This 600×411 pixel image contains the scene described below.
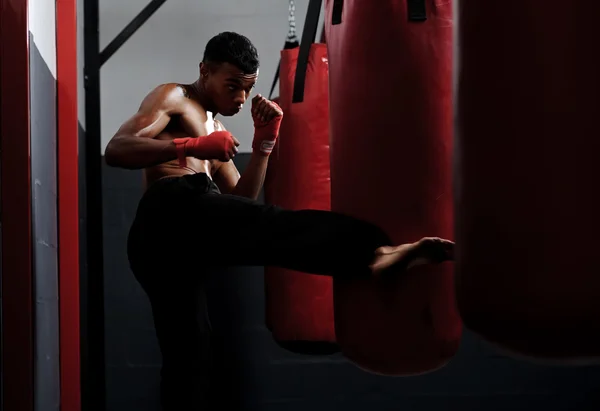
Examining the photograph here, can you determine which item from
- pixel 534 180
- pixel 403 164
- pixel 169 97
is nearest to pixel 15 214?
pixel 169 97

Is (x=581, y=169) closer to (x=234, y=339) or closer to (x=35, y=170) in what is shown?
(x=35, y=170)

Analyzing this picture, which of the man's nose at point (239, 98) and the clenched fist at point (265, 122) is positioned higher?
the man's nose at point (239, 98)

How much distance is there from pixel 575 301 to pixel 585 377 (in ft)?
10.3

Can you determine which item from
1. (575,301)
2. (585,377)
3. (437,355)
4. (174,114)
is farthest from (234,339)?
(575,301)

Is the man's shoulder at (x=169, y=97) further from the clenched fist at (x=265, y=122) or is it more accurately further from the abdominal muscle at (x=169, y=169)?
the clenched fist at (x=265, y=122)

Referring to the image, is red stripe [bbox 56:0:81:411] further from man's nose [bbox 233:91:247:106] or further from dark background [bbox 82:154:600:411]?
dark background [bbox 82:154:600:411]

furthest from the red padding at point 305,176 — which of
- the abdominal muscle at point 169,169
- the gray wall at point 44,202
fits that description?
the gray wall at point 44,202

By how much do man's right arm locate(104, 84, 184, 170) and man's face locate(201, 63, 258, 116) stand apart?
13 cm

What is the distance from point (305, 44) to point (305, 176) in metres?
0.41

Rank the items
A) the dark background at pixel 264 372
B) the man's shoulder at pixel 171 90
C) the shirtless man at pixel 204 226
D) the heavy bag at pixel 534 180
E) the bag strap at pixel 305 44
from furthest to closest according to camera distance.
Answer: the dark background at pixel 264 372 < the man's shoulder at pixel 171 90 < the bag strap at pixel 305 44 < the shirtless man at pixel 204 226 < the heavy bag at pixel 534 180

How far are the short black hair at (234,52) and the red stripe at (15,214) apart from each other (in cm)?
66

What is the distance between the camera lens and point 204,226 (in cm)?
190

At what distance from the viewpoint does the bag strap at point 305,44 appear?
2.00m

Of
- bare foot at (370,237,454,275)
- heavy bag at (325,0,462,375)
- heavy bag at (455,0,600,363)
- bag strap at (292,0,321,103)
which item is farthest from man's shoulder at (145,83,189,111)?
heavy bag at (455,0,600,363)
